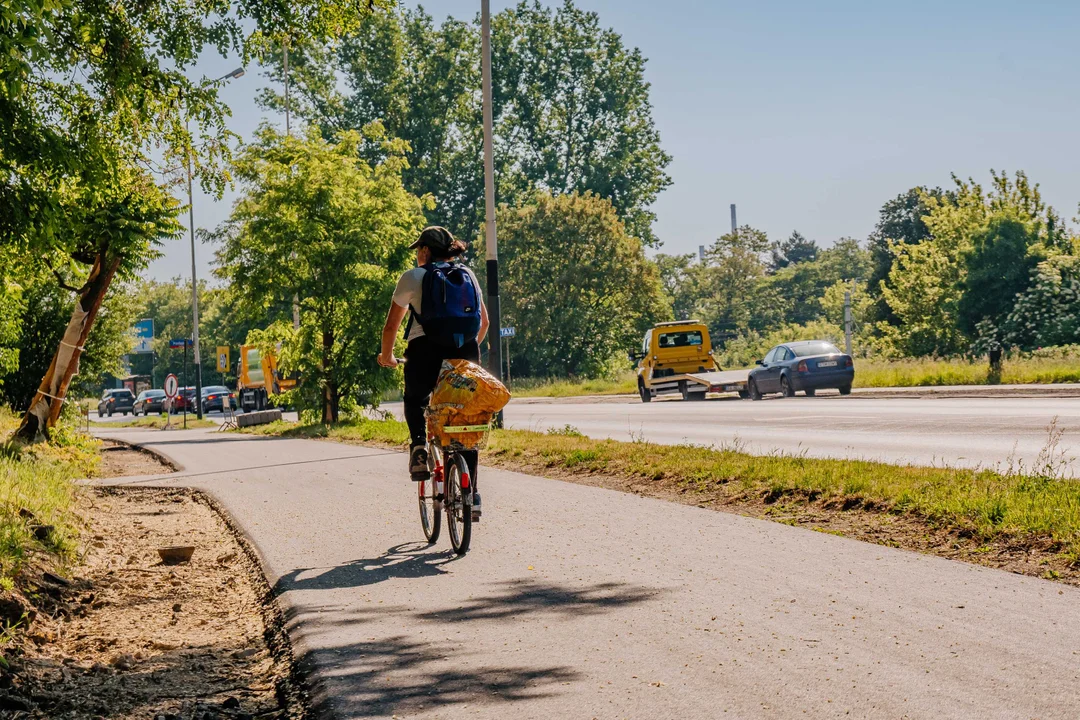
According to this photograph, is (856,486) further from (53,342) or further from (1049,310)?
(1049,310)

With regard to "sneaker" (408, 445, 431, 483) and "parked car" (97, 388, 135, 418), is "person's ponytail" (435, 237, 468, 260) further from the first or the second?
"parked car" (97, 388, 135, 418)

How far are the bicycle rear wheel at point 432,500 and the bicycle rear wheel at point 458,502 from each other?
16cm

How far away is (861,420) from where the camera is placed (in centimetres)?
1930

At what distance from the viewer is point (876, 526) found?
8.02 metres

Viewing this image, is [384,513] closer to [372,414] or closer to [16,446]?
[16,446]

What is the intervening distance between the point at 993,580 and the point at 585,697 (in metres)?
2.83

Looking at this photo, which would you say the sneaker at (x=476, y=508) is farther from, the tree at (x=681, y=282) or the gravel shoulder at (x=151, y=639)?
the tree at (x=681, y=282)

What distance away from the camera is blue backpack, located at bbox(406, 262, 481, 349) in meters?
7.14

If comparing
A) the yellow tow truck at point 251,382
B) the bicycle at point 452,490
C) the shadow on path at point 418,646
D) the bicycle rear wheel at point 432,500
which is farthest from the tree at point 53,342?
the yellow tow truck at point 251,382

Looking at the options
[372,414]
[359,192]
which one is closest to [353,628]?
[359,192]

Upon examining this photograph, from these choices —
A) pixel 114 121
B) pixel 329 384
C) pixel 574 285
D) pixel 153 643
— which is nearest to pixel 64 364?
pixel 114 121

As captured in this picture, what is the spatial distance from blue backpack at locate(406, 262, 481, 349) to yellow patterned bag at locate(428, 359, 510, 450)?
179mm

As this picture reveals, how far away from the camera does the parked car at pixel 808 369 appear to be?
2970 cm

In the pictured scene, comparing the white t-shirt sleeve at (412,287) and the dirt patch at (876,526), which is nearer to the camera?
the dirt patch at (876,526)
